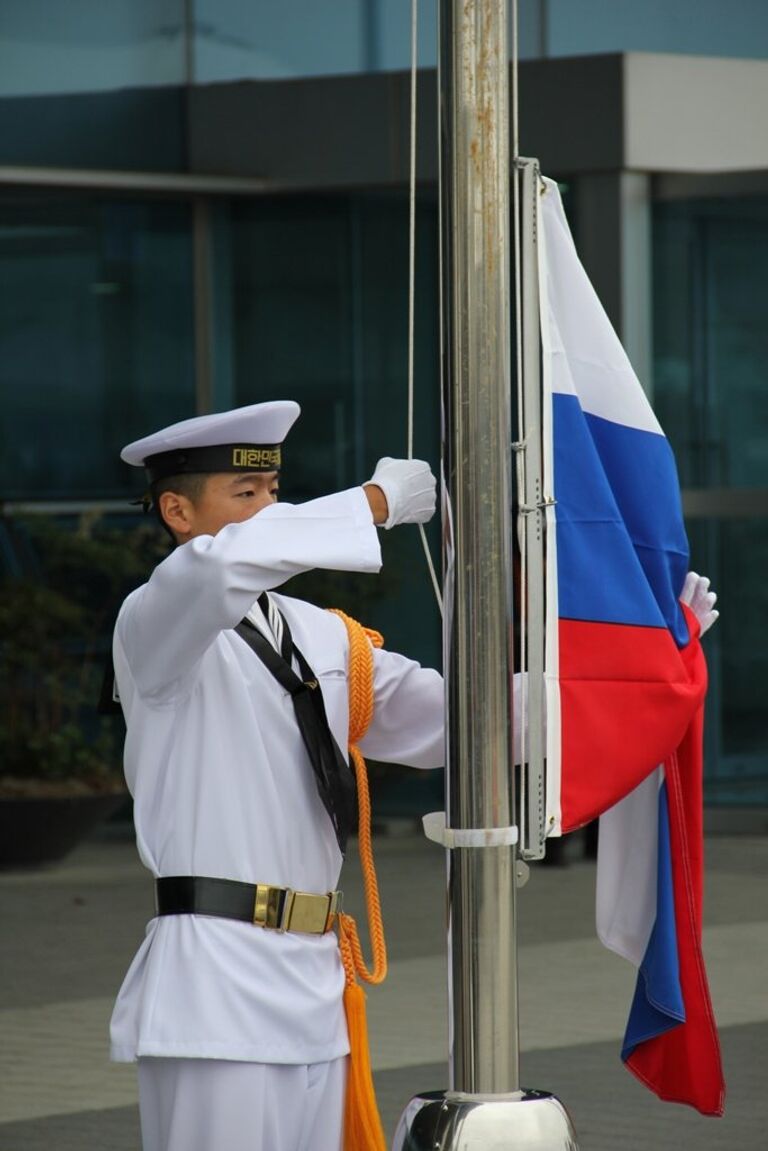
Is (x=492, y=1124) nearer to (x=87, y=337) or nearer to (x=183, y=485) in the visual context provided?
(x=183, y=485)

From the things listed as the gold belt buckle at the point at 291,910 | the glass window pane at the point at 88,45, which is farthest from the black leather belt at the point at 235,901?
the glass window pane at the point at 88,45

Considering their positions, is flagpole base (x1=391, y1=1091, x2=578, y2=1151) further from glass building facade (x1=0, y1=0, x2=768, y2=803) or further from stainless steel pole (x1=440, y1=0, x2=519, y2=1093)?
glass building facade (x1=0, y1=0, x2=768, y2=803)

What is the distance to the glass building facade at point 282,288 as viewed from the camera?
506 inches

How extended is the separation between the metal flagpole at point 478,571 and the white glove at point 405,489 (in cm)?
34

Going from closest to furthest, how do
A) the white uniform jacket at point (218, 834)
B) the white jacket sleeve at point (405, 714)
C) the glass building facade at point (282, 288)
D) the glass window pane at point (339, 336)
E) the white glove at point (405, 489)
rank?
the white glove at point (405, 489)
the white uniform jacket at point (218, 834)
the white jacket sleeve at point (405, 714)
the glass building facade at point (282, 288)
the glass window pane at point (339, 336)

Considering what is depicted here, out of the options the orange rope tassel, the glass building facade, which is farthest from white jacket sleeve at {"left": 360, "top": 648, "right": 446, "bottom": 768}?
the glass building facade

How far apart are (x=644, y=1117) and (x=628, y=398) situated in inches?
144

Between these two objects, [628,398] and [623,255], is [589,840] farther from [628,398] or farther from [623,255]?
[628,398]

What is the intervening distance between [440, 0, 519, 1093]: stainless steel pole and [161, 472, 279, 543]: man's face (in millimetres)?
744

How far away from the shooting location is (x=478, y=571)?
8.69 ft

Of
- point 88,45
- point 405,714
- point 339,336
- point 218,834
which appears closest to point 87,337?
point 339,336

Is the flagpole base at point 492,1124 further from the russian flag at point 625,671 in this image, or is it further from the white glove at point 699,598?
the white glove at point 699,598

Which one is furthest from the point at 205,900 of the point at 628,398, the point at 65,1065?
the point at 65,1065

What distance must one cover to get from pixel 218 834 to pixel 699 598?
0.83m
